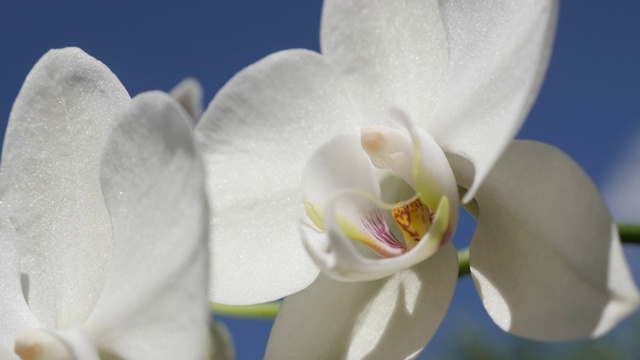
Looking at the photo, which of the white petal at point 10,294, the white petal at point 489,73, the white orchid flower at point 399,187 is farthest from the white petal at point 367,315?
the white petal at point 10,294

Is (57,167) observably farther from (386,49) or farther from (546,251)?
(546,251)

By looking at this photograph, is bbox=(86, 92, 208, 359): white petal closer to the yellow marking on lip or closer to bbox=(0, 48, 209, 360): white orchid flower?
bbox=(0, 48, 209, 360): white orchid flower

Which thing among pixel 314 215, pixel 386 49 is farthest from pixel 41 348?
pixel 386 49

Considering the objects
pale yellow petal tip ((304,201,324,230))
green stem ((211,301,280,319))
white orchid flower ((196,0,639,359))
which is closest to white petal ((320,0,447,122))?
white orchid flower ((196,0,639,359))

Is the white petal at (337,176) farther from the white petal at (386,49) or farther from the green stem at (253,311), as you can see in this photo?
the green stem at (253,311)

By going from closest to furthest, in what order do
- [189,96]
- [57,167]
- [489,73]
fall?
[189,96] → [489,73] → [57,167]

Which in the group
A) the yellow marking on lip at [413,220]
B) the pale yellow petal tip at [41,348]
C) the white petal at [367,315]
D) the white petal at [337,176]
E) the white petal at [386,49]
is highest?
the white petal at [386,49]
